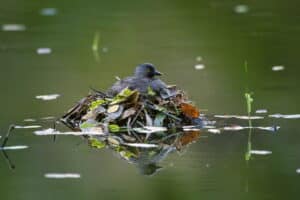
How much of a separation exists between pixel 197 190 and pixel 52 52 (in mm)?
5052

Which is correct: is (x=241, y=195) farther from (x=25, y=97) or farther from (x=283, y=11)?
(x=283, y=11)

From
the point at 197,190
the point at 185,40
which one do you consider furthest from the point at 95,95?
the point at 185,40

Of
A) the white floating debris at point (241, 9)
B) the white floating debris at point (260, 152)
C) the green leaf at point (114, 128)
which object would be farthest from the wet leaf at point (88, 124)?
the white floating debris at point (241, 9)

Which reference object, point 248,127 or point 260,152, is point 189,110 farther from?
point 260,152

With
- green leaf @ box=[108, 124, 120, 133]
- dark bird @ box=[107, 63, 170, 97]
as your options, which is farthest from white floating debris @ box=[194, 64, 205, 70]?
green leaf @ box=[108, 124, 120, 133]

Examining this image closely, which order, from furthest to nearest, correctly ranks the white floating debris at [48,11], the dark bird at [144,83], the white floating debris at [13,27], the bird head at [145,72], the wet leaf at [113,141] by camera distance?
the white floating debris at [48,11] < the white floating debris at [13,27] < the bird head at [145,72] < the dark bird at [144,83] < the wet leaf at [113,141]

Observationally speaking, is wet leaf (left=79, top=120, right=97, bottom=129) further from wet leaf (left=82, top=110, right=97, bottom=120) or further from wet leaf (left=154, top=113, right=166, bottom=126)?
wet leaf (left=154, top=113, right=166, bottom=126)

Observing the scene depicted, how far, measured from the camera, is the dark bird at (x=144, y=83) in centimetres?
665

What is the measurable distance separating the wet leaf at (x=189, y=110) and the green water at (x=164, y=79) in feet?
0.87

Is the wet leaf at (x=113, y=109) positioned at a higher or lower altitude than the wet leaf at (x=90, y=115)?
higher

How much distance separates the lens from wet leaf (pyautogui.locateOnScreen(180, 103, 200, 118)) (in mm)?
6520

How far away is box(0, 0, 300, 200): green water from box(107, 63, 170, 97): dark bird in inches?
16.9

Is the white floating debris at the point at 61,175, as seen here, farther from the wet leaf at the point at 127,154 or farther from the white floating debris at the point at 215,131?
the white floating debris at the point at 215,131

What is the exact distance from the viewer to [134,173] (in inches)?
216
